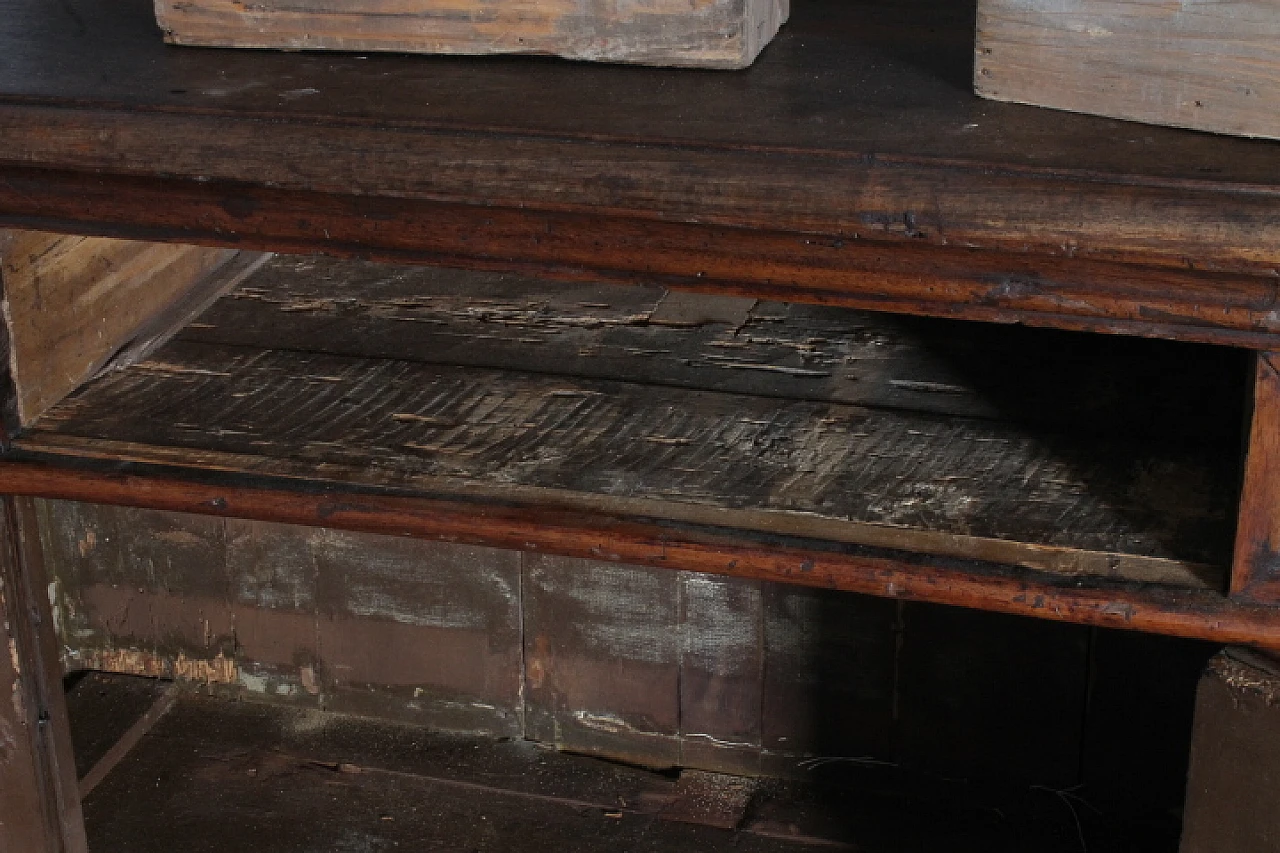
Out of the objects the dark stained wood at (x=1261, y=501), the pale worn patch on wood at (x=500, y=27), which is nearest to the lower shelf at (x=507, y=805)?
the dark stained wood at (x=1261, y=501)

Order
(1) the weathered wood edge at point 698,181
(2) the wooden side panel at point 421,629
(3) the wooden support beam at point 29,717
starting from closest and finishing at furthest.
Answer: (1) the weathered wood edge at point 698,181, (3) the wooden support beam at point 29,717, (2) the wooden side panel at point 421,629

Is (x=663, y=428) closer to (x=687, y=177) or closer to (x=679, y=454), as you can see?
(x=679, y=454)

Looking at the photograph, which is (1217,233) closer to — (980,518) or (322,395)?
(980,518)

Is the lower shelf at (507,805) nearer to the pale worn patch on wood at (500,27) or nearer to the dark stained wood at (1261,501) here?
the dark stained wood at (1261,501)

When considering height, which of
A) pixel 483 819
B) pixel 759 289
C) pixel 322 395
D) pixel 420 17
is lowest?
pixel 483 819

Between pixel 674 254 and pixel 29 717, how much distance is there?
3.11 ft

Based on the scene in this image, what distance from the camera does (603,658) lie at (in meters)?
2.41

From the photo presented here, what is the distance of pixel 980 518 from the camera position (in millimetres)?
1381

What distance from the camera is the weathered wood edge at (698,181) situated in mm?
1104

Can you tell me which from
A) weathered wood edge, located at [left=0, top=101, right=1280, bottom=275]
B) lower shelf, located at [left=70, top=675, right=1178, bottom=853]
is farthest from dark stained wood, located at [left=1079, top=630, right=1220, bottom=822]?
weathered wood edge, located at [left=0, top=101, right=1280, bottom=275]

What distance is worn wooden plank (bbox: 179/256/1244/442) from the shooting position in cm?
161

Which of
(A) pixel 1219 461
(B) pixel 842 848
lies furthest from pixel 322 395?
(B) pixel 842 848

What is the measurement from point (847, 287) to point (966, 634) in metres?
1.09

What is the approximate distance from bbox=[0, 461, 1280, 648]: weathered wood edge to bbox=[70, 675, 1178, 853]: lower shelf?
0.90 m
